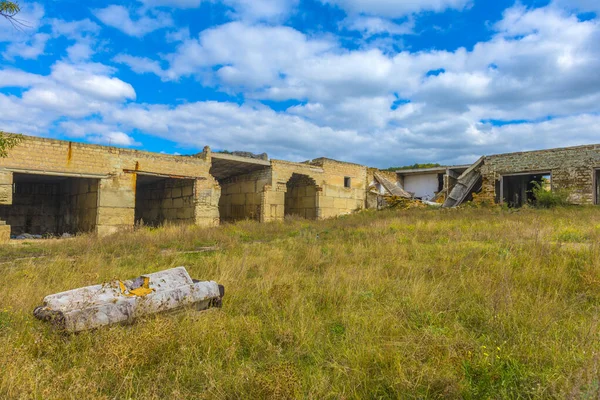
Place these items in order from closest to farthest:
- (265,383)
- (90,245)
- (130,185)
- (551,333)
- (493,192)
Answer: (265,383), (551,333), (90,245), (130,185), (493,192)

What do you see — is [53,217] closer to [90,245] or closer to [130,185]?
Result: [130,185]

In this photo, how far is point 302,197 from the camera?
843 inches

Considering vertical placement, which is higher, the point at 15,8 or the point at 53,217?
the point at 15,8

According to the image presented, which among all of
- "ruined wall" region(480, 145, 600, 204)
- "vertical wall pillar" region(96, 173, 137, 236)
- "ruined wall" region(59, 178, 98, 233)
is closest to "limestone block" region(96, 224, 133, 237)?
"vertical wall pillar" region(96, 173, 137, 236)

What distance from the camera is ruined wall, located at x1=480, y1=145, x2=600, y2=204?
1752 centimetres

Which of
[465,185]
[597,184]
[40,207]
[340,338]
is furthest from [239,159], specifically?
[597,184]

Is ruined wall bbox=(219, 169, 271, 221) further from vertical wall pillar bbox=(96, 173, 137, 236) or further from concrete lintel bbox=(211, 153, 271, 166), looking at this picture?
vertical wall pillar bbox=(96, 173, 137, 236)

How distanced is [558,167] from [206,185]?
18.2 m

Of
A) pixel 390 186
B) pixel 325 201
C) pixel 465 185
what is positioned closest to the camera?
pixel 325 201

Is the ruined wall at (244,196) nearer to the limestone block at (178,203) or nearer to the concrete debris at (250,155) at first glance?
the concrete debris at (250,155)

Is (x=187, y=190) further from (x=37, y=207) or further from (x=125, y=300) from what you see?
(x=125, y=300)

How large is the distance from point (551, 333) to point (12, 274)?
709 centimetres

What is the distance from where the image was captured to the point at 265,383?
2.55m

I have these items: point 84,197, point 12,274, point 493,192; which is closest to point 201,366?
point 12,274
